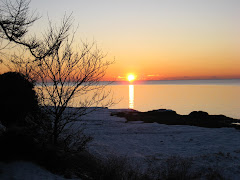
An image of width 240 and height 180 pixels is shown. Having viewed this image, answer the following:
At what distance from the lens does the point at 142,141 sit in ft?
64.0

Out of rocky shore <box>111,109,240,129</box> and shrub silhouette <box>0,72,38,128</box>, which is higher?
shrub silhouette <box>0,72,38,128</box>

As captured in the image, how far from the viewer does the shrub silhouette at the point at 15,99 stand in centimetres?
1005

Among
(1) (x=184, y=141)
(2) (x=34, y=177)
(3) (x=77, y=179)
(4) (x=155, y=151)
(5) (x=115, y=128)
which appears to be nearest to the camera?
(2) (x=34, y=177)

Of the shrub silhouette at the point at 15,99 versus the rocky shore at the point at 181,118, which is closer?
the shrub silhouette at the point at 15,99

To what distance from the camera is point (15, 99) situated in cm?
1045

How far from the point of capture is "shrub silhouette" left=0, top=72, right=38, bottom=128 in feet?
33.0

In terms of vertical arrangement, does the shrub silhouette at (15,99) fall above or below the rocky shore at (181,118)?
above

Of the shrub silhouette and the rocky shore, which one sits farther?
the rocky shore

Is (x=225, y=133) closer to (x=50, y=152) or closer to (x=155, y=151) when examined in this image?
(x=155, y=151)

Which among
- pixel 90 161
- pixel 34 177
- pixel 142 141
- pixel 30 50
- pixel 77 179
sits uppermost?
pixel 30 50

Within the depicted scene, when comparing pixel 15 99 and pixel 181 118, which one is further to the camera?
pixel 181 118

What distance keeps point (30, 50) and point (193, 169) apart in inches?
427

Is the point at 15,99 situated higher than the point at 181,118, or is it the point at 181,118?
the point at 15,99

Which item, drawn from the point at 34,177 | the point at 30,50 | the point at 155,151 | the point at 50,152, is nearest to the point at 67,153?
the point at 50,152
